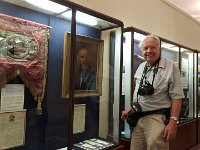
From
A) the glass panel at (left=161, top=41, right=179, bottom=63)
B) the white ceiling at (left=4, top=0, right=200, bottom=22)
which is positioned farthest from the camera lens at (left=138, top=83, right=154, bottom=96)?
the white ceiling at (left=4, top=0, right=200, bottom=22)

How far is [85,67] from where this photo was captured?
2494 mm

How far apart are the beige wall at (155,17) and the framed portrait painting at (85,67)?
517 millimetres

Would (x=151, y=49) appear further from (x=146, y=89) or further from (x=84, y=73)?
(x=84, y=73)

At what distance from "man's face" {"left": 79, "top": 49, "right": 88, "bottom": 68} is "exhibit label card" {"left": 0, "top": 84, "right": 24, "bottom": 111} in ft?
2.15

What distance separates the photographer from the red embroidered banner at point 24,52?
194cm

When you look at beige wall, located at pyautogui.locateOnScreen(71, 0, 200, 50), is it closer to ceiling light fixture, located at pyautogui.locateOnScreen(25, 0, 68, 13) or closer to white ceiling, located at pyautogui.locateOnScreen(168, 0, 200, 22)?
white ceiling, located at pyautogui.locateOnScreen(168, 0, 200, 22)

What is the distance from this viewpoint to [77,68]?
2318 millimetres

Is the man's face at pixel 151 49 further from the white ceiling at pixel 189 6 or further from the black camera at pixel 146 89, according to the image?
the white ceiling at pixel 189 6

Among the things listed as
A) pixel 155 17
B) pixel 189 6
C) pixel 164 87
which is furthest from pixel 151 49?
pixel 189 6

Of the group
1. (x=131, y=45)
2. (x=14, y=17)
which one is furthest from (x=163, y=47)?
(x=14, y=17)

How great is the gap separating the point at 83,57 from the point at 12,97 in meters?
0.83

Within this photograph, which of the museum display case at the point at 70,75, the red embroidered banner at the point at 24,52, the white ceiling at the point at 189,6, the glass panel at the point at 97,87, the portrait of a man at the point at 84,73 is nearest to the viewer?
the red embroidered banner at the point at 24,52

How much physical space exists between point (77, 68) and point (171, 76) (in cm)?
91

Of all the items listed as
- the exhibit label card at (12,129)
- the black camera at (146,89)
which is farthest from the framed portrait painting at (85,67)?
the black camera at (146,89)
